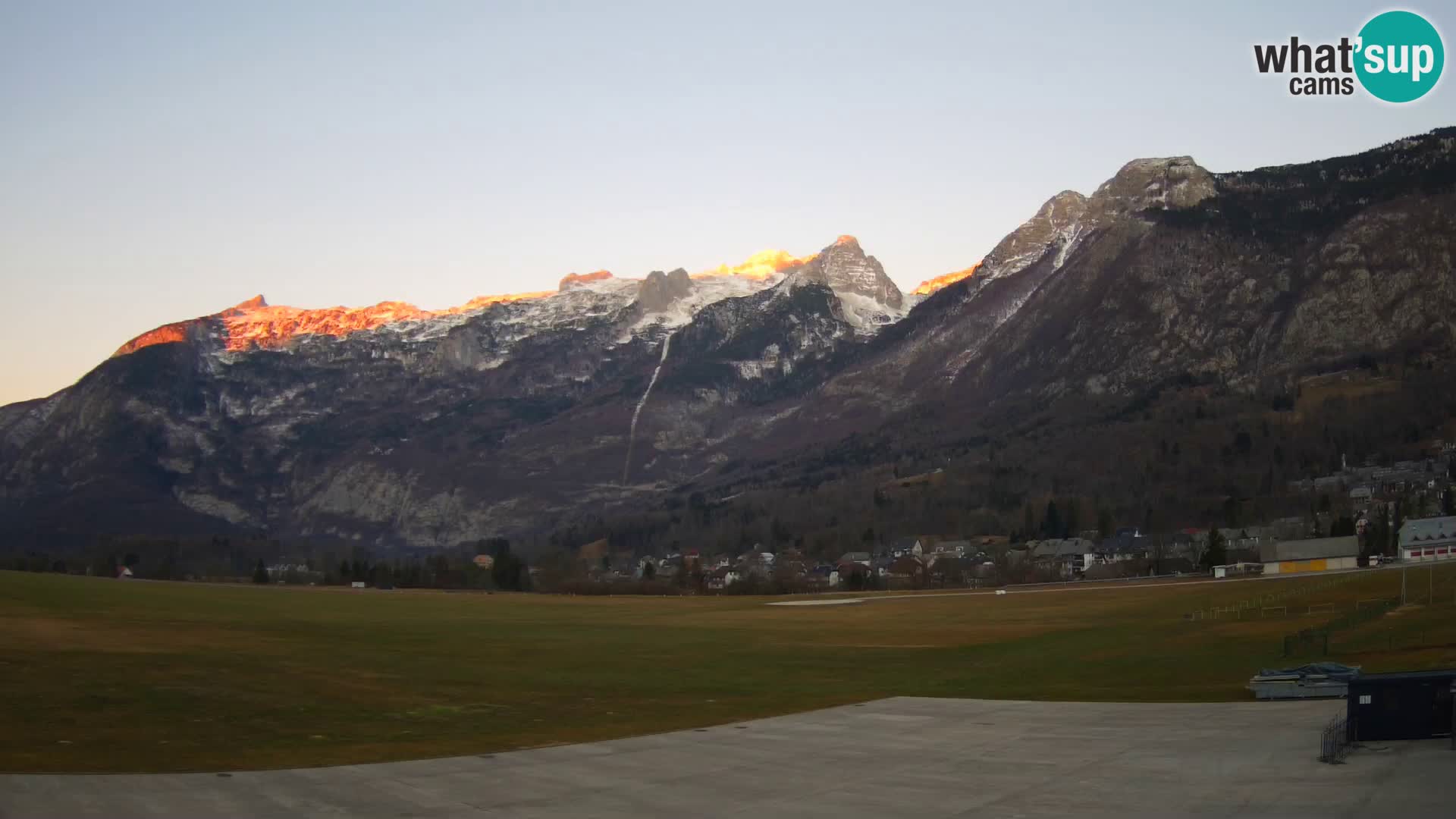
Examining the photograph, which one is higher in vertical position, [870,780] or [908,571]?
[870,780]

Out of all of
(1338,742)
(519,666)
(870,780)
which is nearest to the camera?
(1338,742)

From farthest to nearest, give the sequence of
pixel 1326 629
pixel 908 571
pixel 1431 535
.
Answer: pixel 908 571 < pixel 1431 535 < pixel 1326 629

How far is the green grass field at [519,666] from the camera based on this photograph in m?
41.1

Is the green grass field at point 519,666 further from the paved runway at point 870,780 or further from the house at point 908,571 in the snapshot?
the house at point 908,571

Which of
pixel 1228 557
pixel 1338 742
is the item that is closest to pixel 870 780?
pixel 1338 742

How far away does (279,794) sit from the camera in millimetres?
31875

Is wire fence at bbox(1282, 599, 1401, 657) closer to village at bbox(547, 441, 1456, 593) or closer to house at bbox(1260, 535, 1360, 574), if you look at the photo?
village at bbox(547, 441, 1456, 593)

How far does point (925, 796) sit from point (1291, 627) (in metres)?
46.2

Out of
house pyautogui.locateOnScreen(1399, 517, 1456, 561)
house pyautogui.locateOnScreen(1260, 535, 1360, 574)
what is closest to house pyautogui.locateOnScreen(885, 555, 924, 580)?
house pyautogui.locateOnScreen(1260, 535, 1360, 574)

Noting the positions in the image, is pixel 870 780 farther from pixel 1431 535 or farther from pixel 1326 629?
pixel 1431 535

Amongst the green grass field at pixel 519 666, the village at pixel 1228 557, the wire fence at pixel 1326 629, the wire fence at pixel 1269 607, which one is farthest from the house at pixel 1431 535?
the wire fence at pixel 1326 629

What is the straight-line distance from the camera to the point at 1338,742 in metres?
33.7

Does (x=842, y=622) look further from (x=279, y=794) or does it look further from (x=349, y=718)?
(x=279, y=794)

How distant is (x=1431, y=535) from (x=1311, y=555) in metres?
26.5
